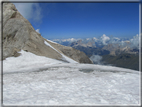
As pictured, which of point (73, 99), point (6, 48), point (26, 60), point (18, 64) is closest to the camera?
point (73, 99)

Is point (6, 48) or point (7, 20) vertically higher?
point (7, 20)

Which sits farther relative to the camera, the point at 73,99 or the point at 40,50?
the point at 40,50

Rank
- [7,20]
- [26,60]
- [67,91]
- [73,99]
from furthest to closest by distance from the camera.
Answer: [7,20] < [26,60] < [67,91] < [73,99]

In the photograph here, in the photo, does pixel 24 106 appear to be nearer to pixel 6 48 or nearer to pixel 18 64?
pixel 18 64

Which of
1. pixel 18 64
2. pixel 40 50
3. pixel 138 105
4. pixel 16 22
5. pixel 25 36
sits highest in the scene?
pixel 16 22

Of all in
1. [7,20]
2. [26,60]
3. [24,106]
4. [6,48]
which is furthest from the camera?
[7,20]

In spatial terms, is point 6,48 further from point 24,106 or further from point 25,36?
point 24,106

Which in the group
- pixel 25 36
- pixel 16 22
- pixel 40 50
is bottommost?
pixel 40 50

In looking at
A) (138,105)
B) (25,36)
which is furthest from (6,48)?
(138,105)

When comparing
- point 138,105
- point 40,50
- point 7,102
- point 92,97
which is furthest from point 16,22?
point 138,105
